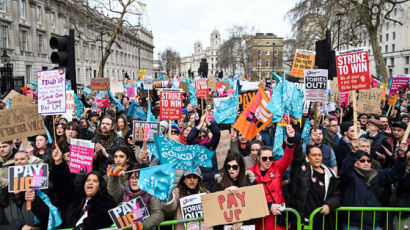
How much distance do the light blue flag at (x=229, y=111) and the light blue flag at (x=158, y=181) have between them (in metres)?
2.77

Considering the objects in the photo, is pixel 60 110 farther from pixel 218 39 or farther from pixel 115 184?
pixel 218 39

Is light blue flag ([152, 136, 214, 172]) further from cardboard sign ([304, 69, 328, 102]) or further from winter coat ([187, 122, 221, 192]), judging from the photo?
cardboard sign ([304, 69, 328, 102])

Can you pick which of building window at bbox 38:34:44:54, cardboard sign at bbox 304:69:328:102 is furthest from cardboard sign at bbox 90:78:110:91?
building window at bbox 38:34:44:54

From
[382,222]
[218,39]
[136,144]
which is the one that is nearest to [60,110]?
[136,144]

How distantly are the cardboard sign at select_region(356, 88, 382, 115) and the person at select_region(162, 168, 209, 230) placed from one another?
558 centimetres

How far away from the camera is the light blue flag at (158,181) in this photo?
3.49m

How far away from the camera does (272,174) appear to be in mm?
3918

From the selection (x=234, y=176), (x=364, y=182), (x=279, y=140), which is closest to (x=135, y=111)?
(x=279, y=140)

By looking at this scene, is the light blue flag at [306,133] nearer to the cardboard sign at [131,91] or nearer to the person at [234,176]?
the person at [234,176]

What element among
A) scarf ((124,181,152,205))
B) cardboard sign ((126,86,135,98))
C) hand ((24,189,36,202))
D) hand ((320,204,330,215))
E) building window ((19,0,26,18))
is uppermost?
building window ((19,0,26,18))

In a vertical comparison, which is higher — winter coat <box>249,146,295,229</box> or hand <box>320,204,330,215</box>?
winter coat <box>249,146,295,229</box>

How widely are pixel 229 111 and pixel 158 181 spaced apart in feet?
9.95

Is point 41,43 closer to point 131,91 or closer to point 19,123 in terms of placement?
point 131,91

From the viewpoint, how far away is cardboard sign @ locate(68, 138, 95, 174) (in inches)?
169
